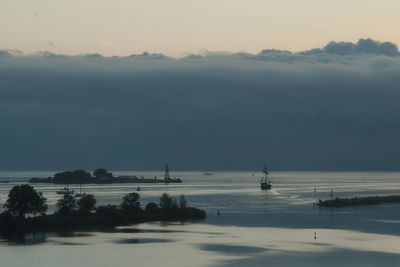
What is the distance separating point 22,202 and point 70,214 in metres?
10.9

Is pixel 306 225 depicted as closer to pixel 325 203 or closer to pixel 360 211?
pixel 360 211

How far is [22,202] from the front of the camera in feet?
338

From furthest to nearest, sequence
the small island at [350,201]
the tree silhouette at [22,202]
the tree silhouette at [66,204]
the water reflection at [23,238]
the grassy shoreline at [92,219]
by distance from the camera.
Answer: the small island at [350,201]
the tree silhouette at [66,204]
the tree silhouette at [22,202]
the grassy shoreline at [92,219]
the water reflection at [23,238]

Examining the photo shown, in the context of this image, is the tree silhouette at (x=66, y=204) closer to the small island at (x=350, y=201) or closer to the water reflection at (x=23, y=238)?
the water reflection at (x=23, y=238)

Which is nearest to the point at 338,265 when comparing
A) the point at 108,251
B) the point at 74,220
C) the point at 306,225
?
the point at 108,251

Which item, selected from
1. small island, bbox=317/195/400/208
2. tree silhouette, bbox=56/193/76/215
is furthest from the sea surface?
small island, bbox=317/195/400/208

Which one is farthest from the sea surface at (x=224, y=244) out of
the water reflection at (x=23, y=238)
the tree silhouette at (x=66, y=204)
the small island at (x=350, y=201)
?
the small island at (x=350, y=201)

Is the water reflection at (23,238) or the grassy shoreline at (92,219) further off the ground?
the grassy shoreline at (92,219)

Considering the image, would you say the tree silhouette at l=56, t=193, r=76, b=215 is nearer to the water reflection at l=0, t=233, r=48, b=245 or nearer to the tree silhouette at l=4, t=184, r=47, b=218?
the tree silhouette at l=4, t=184, r=47, b=218

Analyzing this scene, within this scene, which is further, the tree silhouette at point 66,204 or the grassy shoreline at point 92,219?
the tree silhouette at point 66,204

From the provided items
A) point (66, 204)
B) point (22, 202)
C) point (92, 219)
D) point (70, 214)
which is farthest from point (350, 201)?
point (22, 202)

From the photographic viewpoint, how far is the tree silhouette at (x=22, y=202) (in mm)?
102812

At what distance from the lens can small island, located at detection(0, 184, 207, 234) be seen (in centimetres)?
10294

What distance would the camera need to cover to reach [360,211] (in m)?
151
